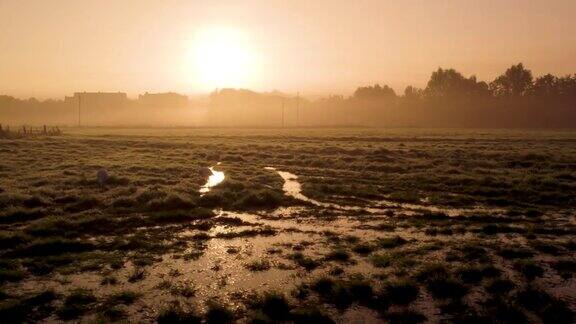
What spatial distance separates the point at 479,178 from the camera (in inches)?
1332

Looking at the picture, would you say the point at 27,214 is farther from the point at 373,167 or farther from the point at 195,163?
the point at 373,167

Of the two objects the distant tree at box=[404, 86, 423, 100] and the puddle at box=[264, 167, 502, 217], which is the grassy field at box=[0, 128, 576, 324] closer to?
the puddle at box=[264, 167, 502, 217]

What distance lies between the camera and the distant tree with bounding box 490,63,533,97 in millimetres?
161125

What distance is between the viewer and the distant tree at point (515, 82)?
161125 millimetres

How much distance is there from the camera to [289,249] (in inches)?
685

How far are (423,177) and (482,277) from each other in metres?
21.9

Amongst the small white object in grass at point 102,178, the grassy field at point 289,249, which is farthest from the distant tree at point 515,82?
the small white object in grass at point 102,178

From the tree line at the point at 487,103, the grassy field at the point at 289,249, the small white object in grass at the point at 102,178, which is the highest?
the tree line at the point at 487,103

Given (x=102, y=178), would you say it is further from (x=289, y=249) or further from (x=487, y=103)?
(x=487, y=103)

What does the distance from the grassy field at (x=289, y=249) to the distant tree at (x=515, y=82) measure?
141496mm

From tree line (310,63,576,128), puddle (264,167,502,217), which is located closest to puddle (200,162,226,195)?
puddle (264,167,502,217)

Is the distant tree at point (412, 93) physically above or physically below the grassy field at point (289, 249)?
above

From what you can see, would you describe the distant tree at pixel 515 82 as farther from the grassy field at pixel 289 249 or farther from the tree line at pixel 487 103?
the grassy field at pixel 289 249

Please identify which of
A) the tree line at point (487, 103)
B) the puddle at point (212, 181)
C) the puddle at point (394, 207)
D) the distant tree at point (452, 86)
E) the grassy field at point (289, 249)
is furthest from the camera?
the distant tree at point (452, 86)
